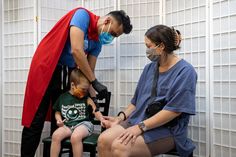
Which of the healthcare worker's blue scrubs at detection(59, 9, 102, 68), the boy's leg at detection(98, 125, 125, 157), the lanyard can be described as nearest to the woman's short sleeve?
the lanyard

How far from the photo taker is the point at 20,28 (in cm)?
294

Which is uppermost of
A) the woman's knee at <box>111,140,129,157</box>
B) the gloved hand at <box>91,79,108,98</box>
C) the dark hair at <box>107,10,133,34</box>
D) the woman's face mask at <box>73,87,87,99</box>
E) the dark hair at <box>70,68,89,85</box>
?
the dark hair at <box>107,10,133,34</box>

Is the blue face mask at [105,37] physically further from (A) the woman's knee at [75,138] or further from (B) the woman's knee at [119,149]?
(B) the woman's knee at [119,149]

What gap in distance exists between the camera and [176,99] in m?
1.71

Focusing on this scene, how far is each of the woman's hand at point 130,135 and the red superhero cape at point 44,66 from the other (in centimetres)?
89

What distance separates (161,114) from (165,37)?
45 centimetres

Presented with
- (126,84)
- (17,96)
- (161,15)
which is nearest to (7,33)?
(17,96)

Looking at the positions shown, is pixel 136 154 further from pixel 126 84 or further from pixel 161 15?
pixel 161 15

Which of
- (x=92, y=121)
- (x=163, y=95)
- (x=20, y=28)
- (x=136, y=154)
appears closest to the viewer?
(x=136, y=154)

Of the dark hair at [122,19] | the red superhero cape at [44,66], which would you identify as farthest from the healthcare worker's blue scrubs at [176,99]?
the red superhero cape at [44,66]

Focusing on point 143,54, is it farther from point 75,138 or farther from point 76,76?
point 75,138

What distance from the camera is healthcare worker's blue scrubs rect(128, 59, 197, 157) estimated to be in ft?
5.61

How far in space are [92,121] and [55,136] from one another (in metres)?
0.34

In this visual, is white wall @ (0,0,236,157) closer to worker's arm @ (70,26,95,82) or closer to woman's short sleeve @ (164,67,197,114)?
woman's short sleeve @ (164,67,197,114)
